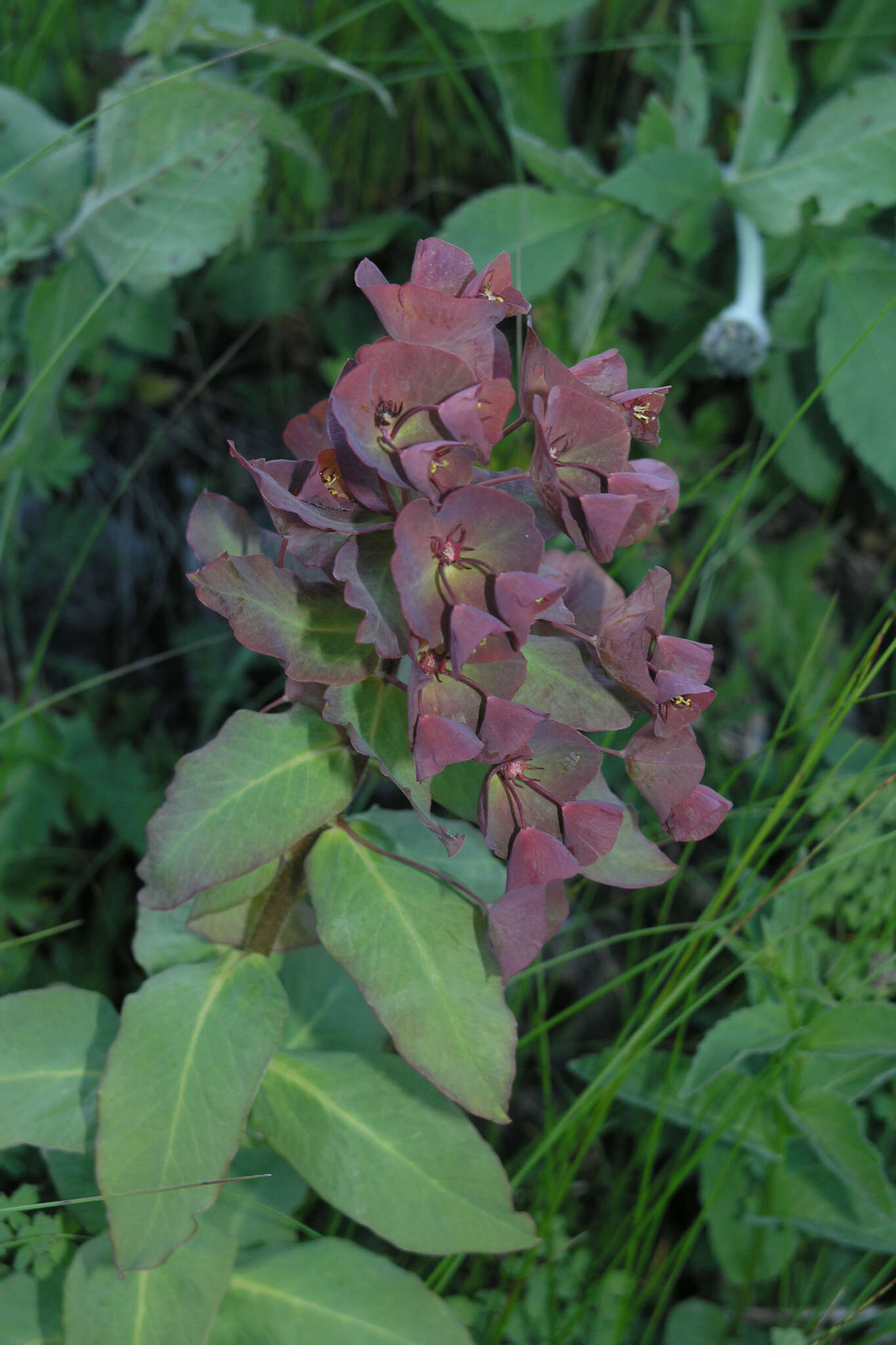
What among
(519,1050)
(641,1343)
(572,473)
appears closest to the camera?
(572,473)

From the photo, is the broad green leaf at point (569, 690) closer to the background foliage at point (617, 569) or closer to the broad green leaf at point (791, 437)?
the background foliage at point (617, 569)

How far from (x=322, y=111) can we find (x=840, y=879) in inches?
77.6

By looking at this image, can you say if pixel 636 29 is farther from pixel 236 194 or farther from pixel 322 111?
pixel 236 194

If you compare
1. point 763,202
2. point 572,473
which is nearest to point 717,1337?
point 572,473

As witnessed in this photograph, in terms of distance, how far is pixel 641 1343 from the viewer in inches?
56.9

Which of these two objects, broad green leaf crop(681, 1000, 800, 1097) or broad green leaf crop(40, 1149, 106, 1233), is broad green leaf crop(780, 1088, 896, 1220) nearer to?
broad green leaf crop(681, 1000, 800, 1097)

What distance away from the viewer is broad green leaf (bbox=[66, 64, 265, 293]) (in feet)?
6.24

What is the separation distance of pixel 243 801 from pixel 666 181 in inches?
61.4

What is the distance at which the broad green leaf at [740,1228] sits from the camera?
4.84 ft

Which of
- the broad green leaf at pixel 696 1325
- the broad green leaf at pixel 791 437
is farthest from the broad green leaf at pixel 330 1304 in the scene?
the broad green leaf at pixel 791 437

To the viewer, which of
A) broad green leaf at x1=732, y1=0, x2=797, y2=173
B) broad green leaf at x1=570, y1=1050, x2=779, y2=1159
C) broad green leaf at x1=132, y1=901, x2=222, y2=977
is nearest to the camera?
broad green leaf at x1=132, y1=901, x2=222, y2=977

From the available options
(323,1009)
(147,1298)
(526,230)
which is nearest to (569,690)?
(323,1009)

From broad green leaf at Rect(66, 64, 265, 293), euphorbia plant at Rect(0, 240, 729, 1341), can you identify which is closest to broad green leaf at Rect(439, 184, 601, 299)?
broad green leaf at Rect(66, 64, 265, 293)

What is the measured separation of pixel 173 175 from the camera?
1.92 metres
